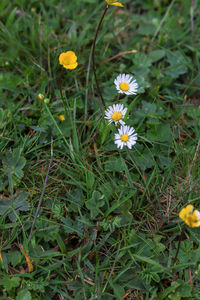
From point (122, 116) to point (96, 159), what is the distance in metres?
0.37

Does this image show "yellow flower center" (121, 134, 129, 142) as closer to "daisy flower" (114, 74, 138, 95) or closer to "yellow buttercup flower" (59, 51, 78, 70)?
"daisy flower" (114, 74, 138, 95)

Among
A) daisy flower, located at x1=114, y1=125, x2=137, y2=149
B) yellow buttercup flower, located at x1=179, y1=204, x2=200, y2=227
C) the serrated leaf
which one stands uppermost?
the serrated leaf

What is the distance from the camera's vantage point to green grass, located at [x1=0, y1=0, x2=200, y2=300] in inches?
72.5

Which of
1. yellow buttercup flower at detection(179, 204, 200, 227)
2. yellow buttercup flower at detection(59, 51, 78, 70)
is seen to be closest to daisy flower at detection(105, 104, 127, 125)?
yellow buttercup flower at detection(59, 51, 78, 70)

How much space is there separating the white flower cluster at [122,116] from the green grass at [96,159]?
0.09 meters

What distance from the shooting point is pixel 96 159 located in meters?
2.20

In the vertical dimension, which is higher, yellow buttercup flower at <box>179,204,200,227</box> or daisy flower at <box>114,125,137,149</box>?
daisy flower at <box>114,125,137,149</box>

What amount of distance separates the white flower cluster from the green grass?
89mm

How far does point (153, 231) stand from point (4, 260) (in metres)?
0.95

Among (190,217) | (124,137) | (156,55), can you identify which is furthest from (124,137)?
(156,55)

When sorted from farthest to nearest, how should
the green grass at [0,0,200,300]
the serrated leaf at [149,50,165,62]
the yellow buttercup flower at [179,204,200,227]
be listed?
the serrated leaf at [149,50,165,62], the green grass at [0,0,200,300], the yellow buttercup flower at [179,204,200,227]

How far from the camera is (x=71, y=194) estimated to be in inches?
81.7

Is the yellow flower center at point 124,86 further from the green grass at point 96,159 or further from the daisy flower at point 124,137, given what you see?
the daisy flower at point 124,137

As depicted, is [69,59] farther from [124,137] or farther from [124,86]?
[124,137]
